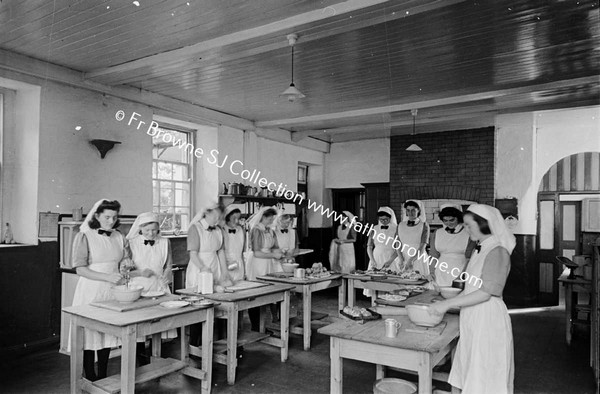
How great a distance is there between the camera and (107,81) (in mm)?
5934

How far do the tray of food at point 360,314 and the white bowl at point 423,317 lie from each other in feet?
0.99

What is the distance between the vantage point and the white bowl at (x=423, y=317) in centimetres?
313

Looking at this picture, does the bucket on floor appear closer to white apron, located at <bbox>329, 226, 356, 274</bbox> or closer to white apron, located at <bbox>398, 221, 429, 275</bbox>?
white apron, located at <bbox>398, 221, 429, 275</bbox>

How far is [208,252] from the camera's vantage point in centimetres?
525

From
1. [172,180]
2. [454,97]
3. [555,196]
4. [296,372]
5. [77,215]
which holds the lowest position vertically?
[296,372]

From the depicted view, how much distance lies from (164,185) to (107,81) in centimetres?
212

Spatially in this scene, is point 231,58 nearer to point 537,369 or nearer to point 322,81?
point 322,81

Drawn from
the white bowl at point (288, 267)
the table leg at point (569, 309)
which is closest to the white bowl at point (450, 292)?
the white bowl at point (288, 267)

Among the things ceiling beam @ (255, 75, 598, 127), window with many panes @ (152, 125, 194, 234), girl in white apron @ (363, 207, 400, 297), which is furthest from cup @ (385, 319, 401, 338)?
window with many panes @ (152, 125, 194, 234)

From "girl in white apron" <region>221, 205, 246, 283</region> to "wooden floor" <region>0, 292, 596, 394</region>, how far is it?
0.97 m

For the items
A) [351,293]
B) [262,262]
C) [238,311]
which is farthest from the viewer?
[262,262]

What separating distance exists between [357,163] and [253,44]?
6758 mm

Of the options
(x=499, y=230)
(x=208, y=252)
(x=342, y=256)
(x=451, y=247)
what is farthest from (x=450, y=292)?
(x=342, y=256)

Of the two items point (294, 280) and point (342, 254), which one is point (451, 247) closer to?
point (294, 280)
